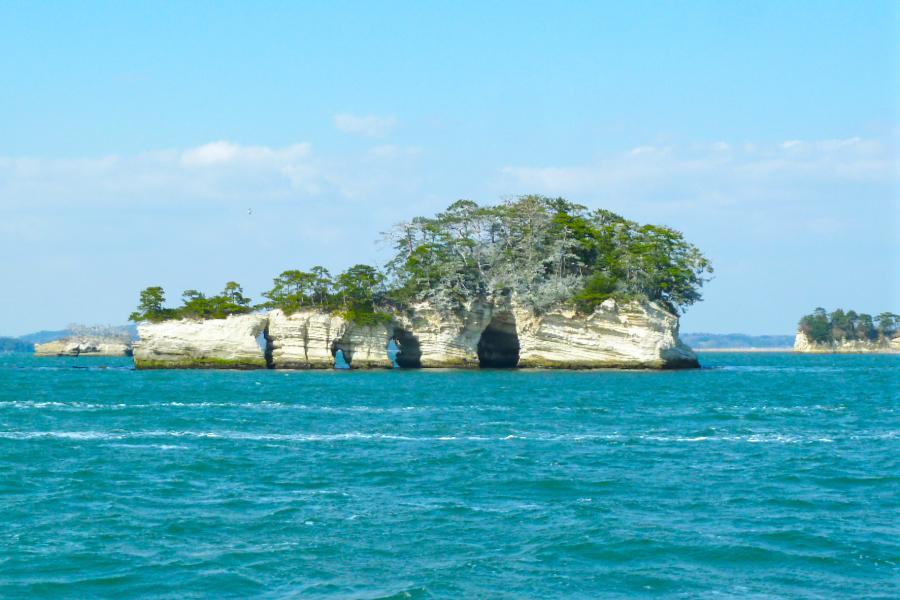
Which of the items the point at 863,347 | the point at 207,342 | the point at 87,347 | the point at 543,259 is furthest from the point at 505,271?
the point at 863,347

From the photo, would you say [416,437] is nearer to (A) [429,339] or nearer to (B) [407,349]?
(A) [429,339]

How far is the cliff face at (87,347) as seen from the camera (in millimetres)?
142875

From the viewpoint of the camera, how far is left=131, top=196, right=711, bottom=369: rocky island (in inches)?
2466

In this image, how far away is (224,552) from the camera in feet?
55.0

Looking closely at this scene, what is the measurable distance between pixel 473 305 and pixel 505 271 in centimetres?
297

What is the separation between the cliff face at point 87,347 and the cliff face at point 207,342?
78.6 meters

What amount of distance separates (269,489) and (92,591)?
738 centimetres

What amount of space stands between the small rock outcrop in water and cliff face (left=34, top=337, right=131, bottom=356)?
77.8 metres

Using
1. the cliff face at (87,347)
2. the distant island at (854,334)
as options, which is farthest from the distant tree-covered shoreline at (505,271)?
the distant island at (854,334)

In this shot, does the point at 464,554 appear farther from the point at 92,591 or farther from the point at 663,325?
the point at 663,325

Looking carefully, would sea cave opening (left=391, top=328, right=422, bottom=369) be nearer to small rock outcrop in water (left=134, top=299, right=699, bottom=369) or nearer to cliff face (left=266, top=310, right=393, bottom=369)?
small rock outcrop in water (left=134, top=299, right=699, bottom=369)

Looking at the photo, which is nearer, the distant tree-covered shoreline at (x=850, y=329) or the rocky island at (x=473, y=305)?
the rocky island at (x=473, y=305)

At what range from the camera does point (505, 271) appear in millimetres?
64688

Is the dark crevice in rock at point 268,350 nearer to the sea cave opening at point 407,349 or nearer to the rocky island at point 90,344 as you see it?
the sea cave opening at point 407,349
